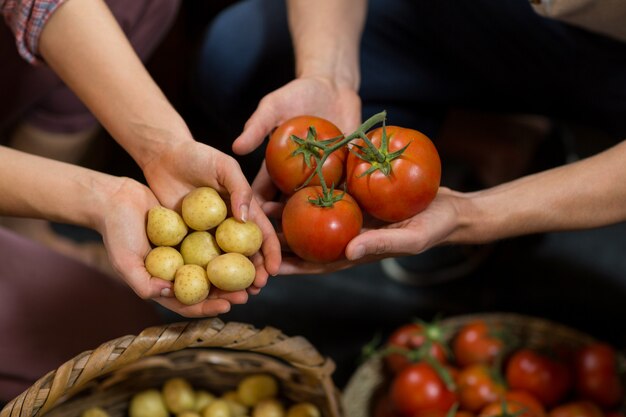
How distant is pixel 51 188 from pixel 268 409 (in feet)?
1.53

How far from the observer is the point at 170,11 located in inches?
56.2

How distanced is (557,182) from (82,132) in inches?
36.9

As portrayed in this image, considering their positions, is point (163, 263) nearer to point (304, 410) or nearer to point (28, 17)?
point (304, 410)

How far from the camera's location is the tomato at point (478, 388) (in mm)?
1214

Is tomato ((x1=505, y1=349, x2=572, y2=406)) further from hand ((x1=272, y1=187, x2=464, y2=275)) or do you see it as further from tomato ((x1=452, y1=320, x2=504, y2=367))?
hand ((x1=272, y1=187, x2=464, y2=275))

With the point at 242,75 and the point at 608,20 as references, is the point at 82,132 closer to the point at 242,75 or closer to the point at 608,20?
the point at 242,75

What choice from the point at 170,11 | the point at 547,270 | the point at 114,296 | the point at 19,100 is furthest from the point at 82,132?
the point at 547,270

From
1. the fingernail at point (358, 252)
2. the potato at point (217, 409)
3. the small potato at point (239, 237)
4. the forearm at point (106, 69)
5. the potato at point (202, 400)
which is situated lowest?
the potato at point (202, 400)

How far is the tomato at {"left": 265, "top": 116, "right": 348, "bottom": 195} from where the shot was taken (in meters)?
0.95

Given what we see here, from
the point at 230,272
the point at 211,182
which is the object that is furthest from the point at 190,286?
the point at 211,182

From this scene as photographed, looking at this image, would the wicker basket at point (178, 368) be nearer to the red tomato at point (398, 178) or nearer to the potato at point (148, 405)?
the potato at point (148, 405)

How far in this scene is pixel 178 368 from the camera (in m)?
1.13

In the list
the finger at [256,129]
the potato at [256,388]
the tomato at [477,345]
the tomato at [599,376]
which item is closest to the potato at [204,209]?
the finger at [256,129]

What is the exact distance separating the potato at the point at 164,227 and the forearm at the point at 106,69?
0.53ft
